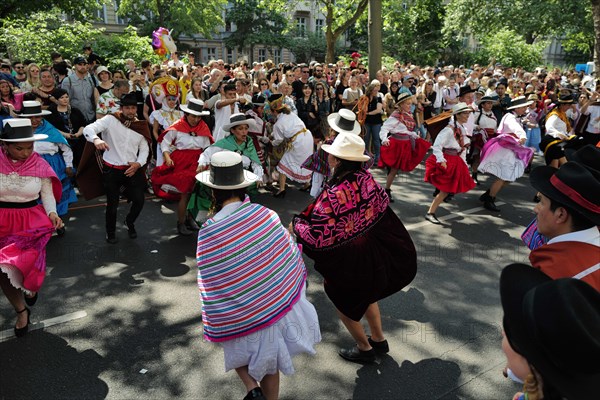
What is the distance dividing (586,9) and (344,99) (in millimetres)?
27507

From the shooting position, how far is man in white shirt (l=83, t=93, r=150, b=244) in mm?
5820

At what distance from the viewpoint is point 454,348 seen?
408 cm

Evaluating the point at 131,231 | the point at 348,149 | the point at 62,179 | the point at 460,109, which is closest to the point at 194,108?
the point at 131,231

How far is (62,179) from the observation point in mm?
6574

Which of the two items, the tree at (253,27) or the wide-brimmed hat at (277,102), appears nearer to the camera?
the wide-brimmed hat at (277,102)

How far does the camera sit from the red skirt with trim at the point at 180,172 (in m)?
6.27

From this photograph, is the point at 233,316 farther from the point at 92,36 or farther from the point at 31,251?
the point at 92,36

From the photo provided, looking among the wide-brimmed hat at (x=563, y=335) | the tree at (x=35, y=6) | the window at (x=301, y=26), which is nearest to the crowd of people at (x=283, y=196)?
the wide-brimmed hat at (x=563, y=335)

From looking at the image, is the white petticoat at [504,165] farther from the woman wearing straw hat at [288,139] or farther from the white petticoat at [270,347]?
the white petticoat at [270,347]

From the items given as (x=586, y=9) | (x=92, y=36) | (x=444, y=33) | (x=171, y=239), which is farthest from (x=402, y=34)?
(x=171, y=239)

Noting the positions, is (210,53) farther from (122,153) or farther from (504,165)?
(122,153)

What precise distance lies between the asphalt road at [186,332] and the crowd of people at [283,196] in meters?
0.27

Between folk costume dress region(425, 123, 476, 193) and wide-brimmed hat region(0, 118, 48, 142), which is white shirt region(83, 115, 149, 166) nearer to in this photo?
wide-brimmed hat region(0, 118, 48, 142)

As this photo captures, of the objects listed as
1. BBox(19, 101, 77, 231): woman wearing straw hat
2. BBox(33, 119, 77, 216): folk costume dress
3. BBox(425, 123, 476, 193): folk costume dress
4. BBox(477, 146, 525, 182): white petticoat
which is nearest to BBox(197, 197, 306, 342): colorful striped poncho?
BBox(19, 101, 77, 231): woman wearing straw hat
